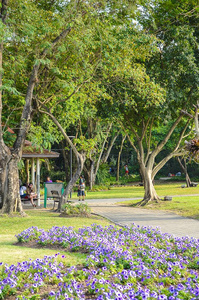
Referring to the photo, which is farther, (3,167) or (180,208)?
(180,208)

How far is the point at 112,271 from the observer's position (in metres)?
6.71

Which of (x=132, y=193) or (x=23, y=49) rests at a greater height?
(x=23, y=49)

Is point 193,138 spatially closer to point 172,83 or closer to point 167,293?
point 167,293

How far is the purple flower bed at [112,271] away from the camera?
18.1ft

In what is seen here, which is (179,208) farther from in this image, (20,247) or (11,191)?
(20,247)

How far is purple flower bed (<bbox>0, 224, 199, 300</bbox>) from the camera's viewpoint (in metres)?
5.50

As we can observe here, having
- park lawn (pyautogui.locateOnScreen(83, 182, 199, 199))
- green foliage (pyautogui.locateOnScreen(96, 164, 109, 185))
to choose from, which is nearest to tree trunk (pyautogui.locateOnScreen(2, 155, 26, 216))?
park lawn (pyautogui.locateOnScreen(83, 182, 199, 199))

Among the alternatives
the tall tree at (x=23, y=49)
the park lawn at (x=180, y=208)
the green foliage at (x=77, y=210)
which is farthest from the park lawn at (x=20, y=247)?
the park lawn at (x=180, y=208)

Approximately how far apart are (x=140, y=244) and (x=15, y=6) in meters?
13.0

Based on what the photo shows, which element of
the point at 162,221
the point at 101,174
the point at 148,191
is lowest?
the point at 162,221

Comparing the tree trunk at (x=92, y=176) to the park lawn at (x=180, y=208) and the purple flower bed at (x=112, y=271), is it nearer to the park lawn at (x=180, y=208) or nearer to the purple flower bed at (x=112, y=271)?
the park lawn at (x=180, y=208)

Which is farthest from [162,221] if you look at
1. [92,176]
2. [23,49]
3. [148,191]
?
[92,176]

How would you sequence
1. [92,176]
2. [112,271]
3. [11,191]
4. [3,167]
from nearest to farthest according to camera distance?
[112,271], [11,191], [3,167], [92,176]

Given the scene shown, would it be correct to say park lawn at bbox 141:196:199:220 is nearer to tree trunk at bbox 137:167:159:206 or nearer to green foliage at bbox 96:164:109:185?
tree trunk at bbox 137:167:159:206
